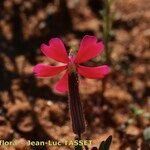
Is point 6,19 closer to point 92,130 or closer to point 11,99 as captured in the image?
point 11,99

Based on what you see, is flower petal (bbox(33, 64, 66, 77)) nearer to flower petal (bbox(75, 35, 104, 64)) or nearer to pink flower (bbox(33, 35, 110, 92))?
pink flower (bbox(33, 35, 110, 92))

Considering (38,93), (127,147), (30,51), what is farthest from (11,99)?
(127,147)

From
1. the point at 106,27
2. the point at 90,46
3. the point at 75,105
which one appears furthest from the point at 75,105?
the point at 106,27

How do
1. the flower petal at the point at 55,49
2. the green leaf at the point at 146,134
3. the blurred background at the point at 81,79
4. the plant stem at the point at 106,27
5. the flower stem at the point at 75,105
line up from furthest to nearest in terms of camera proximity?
the plant stem at the point at 106,27, the blurred background at the point at 81,79, the green leaf at the point at 146,134, the flower stem at the point at 75,105, the flower petal at the point at 55,49

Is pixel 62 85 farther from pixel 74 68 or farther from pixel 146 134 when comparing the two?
pixel 146 134

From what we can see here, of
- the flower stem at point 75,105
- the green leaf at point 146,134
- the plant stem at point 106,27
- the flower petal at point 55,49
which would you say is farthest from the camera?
the plant stem at point 106,27

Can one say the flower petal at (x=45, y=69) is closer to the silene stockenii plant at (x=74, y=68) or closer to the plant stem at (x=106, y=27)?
the silene stockenii plant at (x=74, y=68)

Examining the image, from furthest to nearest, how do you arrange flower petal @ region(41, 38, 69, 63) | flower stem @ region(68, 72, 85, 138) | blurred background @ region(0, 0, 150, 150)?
blurred background @ region(0, 0, 150, 150) < flower stem @ region(68, 72, 85, 138) < flower petal @ region(41, 38, 69, 63)

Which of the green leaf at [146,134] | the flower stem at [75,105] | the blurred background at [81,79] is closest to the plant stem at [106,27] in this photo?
the blurred background at [81,79]

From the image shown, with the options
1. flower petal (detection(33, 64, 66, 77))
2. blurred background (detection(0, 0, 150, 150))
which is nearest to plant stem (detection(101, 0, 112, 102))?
blurred background (detection(0, 0, 150, 150))
